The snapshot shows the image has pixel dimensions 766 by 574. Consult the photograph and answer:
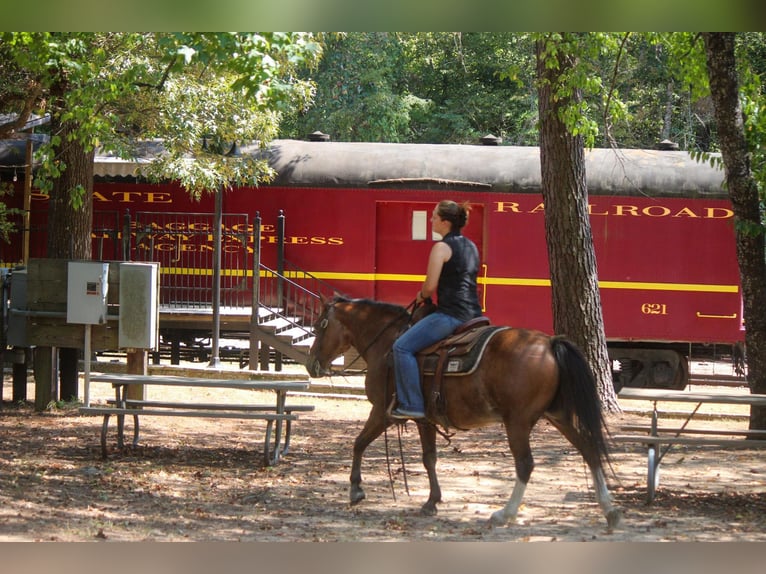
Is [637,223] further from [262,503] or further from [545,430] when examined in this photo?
[262,503]

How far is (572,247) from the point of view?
38.1 ft

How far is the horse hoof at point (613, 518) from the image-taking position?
21.6 feet

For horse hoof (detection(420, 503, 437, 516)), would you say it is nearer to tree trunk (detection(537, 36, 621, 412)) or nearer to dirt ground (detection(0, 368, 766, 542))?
dirt ground (detection(0, 368, 766, 542))

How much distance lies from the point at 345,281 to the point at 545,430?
15.7 ft

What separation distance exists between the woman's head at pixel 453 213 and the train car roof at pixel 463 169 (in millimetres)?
7699

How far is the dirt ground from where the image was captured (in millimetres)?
6691

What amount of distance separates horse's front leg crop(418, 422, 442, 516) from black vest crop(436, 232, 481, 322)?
828 millimetres

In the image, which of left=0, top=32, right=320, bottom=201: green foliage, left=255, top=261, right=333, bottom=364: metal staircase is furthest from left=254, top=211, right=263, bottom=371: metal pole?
left=0, top=32, right=320, bottom=201: green foliage

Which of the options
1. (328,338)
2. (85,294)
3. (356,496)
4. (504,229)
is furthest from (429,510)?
(504,229)

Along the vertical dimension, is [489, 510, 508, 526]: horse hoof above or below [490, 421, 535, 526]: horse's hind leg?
below

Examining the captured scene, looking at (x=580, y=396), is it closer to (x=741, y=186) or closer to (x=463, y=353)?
(x=463, y=353)

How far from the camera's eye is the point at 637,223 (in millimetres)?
14602

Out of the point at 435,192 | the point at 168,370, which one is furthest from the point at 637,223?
the point at 168,370
